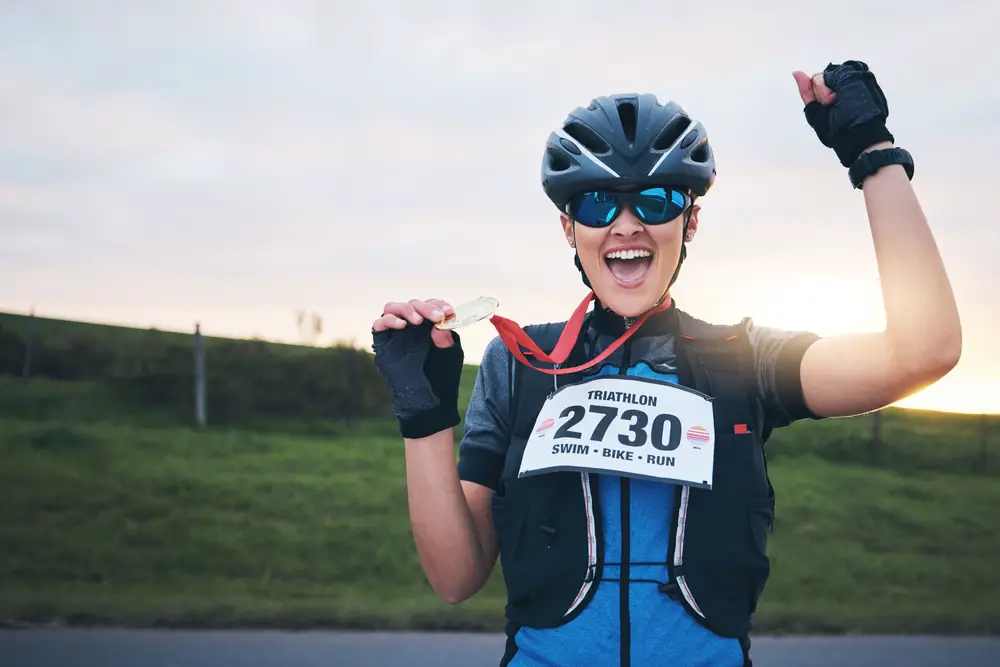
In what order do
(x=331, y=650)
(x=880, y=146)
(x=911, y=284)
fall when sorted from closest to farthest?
(x=911, y=284)
(x=880, y=146)
(x=331, y=650)

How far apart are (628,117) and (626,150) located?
17 cm

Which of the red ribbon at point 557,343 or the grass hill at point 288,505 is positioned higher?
the red ribbon at point 557,343

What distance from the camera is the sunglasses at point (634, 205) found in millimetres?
2234

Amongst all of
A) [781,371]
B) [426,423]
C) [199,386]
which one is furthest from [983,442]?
[426,423]

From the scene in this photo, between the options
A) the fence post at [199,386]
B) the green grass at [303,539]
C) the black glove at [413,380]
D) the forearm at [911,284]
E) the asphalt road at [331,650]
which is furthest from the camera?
the fence post at [199,386]

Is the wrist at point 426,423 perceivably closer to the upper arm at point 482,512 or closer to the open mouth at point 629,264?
the upper arm at point 482,512

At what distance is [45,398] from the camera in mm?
14117

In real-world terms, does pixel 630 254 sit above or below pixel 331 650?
above

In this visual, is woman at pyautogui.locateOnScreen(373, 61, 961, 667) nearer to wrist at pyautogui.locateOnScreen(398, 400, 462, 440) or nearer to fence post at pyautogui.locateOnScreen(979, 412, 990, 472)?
wrist at pyautogui.locateOnScreen(398, 400, 462, 440)

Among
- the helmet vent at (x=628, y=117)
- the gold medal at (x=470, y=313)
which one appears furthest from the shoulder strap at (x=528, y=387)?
the helmet vent at (x=628, y=117)

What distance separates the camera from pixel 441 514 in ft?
7.13

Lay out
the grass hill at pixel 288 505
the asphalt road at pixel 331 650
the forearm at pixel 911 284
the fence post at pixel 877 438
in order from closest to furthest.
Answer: the forearm at pixel 911 284 → the asphalt road at pixel 331 650 → the grass hill at pixel 288 505 → the fence post at pixel 877 438

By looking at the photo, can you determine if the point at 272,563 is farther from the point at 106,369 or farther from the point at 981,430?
the point at 981,430

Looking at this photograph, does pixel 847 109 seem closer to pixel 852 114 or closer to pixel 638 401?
pixel 852 114
